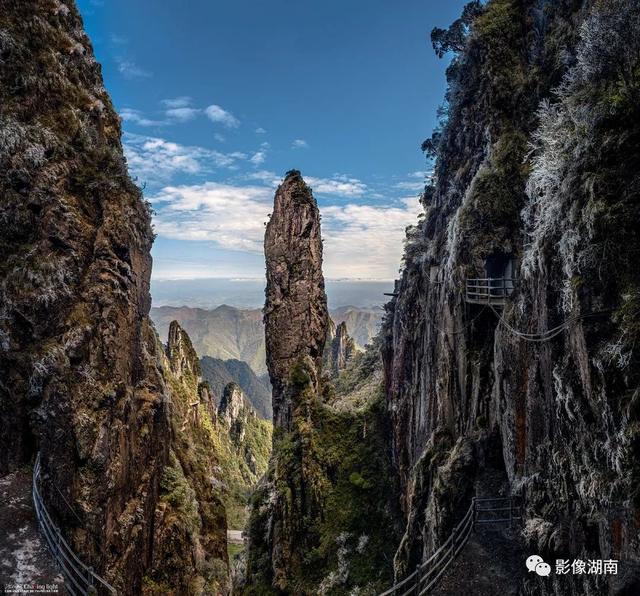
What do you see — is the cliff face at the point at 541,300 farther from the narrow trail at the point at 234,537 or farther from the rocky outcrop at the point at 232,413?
the rocky outcrop at the point at 232,413

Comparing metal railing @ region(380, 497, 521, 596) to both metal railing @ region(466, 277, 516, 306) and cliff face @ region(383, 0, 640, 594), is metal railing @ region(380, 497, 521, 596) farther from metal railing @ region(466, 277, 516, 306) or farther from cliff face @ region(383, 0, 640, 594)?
metal railing @ region(466, 277, 516, 306)

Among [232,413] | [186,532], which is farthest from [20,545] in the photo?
[232,413]

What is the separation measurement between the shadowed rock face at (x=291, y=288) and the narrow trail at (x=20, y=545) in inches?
681

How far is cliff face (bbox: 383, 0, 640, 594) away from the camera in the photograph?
7.96m

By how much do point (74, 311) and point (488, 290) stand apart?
49.1ft

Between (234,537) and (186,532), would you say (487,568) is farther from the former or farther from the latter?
(234,537)

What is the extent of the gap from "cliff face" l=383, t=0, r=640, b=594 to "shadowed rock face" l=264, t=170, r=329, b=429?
9942 millimetres

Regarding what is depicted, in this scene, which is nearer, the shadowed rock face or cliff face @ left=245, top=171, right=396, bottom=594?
cliff face @ left=245, top=171, right=396, bottom=594

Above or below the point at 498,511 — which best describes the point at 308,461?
below

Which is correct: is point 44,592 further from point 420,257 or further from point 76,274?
point 420,257

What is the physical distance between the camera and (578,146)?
9.00 metres

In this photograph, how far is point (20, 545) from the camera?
11109mm

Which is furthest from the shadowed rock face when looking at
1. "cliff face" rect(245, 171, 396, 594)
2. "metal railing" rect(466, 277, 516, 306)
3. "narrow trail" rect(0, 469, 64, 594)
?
"narrow trail" rect(0, 469, 64, 594)

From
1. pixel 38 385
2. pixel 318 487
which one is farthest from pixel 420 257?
pixel 38 385
